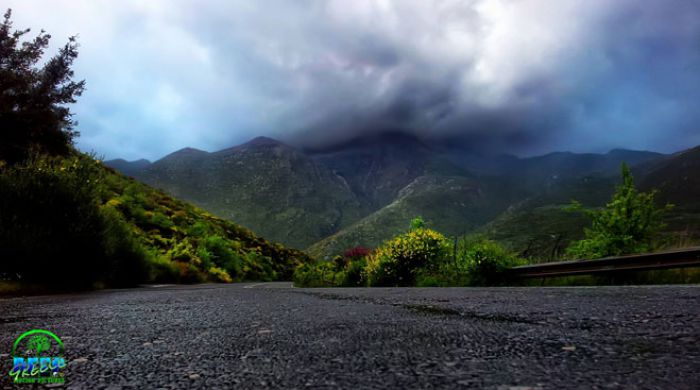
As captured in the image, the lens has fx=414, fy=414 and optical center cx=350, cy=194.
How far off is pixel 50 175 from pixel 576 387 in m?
11.9

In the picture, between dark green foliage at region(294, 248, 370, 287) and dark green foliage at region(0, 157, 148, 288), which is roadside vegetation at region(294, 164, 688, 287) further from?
dark green foliage at region(0, 157, 148, 288)

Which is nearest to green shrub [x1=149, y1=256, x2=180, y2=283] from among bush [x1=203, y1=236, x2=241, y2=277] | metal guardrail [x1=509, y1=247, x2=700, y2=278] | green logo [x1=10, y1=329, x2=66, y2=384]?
bush [x1=203, y1=236, x2=241, y2=277]

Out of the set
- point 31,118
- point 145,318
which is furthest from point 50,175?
point 145,318

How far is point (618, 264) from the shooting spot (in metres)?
8.85

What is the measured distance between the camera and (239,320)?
3809 mm

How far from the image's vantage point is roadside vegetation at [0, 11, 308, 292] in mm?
Answer: 9336

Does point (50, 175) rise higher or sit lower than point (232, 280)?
higher

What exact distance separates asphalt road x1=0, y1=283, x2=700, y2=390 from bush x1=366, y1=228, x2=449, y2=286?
384 inches

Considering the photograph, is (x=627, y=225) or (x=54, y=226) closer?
(x=54, y=226)

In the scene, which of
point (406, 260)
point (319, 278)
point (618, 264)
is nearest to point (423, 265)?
point (406, 260)

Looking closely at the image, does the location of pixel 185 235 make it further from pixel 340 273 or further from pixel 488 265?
pixel 488 265

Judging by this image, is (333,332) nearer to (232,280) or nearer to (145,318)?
(145,318)

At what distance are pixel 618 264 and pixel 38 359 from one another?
995 centimetres

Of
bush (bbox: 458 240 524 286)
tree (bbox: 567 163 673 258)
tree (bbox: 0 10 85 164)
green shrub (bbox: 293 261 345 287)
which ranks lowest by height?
green shrub (bbox: 293 261 345 287)
